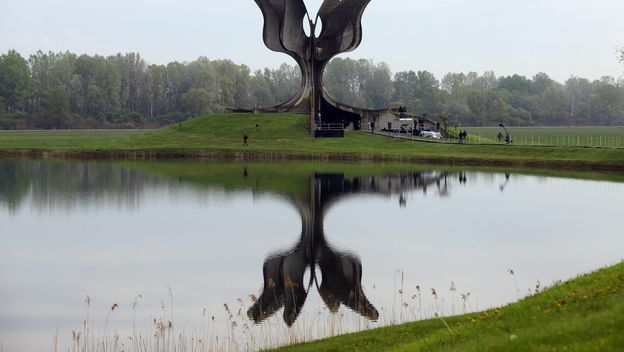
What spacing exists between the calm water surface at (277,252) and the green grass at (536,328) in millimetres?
2217

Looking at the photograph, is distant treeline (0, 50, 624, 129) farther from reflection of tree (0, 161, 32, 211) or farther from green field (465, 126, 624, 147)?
reflection of tree (0, 161, 32, 211)

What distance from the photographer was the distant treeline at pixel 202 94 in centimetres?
12306

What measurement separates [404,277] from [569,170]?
33.5 meters

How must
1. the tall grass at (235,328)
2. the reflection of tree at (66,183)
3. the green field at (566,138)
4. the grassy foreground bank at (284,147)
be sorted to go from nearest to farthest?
the tall grass at (235,328), the reflection of tree at (66,183), the grassy foreground bank at (284,147), the green field at (566,138)

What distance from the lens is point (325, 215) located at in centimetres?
3086

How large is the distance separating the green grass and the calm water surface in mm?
2217

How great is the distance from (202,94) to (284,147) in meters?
62.9

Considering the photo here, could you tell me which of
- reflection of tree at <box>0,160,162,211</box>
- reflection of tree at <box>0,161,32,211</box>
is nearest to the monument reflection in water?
reflection of tree at <box>0,160,162,211</box>

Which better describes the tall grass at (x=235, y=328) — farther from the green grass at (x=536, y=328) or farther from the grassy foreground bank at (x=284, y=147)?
the grassy foreground bank at (x=284, y=147)

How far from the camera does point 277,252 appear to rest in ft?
74.8

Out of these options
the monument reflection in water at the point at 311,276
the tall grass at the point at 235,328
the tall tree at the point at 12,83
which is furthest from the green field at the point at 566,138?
the tall tree at the point at 12,83

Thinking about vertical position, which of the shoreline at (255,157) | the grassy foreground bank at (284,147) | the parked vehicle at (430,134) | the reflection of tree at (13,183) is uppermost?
the parked vehicle at (430,134)

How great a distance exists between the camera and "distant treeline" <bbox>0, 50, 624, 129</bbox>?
404 ft

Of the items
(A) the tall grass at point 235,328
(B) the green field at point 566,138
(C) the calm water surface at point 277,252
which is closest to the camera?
(A) the tall grass at point 235,328
